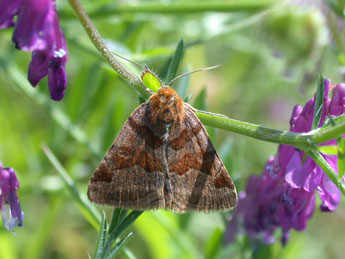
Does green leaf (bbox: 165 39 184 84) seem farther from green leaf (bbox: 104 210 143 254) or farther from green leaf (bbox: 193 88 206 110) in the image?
green leaf (bbox: 104 210 143 254)

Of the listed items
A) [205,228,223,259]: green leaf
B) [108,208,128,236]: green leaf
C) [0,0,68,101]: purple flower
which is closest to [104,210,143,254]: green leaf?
[108,208,128,236]: green leaf

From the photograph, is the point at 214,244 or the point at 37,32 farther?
the point at 214,244

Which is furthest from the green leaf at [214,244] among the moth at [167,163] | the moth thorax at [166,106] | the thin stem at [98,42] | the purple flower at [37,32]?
the purple flower at [37,32]

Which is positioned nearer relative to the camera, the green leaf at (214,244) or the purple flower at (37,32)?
the purple flower at (37,32)

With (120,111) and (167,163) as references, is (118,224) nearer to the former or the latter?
(167,163)

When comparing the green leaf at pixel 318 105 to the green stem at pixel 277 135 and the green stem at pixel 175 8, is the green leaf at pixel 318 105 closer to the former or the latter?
the green stem at pixel 277 135

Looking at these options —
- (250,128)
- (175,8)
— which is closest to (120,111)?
(175,8)

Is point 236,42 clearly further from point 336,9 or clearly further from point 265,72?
point 336,9
